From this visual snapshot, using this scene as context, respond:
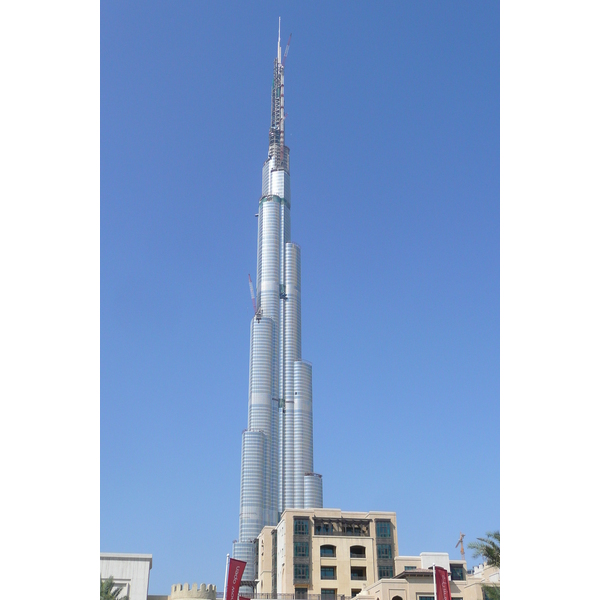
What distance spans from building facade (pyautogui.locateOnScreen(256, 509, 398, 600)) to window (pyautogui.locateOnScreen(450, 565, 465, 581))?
868 cm

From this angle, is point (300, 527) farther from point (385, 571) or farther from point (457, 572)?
point (457, 572)

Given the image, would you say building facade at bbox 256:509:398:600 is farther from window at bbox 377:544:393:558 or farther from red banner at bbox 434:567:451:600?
red banner at bbox 434:567:451:600

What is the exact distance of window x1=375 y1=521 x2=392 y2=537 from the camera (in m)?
69.0

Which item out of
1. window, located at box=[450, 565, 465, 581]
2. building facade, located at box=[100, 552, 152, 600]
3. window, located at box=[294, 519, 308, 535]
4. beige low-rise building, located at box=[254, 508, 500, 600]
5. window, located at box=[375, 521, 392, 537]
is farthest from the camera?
window, located at box=[375, 521, 392, 537]

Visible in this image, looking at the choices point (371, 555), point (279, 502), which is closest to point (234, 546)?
point (279, 502)

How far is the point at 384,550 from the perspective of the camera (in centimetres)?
6812

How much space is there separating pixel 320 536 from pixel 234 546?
3159 inches

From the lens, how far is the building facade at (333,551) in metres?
66.4

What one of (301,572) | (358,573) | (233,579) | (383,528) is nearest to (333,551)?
(358,573)

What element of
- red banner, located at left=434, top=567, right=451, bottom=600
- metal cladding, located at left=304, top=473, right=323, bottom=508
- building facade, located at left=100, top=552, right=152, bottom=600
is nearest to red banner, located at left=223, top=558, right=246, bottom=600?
red banner, located at left=434, top=567, right=451, bottom=600

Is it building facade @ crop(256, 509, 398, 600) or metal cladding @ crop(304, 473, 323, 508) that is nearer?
building facade @ crop(256, 509, 398, 600)

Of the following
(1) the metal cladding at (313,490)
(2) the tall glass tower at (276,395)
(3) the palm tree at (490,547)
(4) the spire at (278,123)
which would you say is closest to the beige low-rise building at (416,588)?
(3) the palm tree at (490,547)
